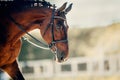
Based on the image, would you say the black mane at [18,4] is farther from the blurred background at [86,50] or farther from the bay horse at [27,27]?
the blurred background at [86,50]

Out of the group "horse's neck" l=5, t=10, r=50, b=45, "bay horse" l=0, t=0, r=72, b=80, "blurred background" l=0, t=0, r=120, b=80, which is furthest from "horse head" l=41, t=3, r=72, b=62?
"blurred background" l=0, t=0, r=120, b=80

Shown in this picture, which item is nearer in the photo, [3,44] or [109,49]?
[3,44]

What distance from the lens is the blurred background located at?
1351cm

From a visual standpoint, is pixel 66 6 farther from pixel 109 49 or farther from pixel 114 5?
pixel 114 5

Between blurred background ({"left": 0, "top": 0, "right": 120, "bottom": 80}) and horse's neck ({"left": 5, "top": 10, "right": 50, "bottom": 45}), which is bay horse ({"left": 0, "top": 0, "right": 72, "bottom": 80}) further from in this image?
blurred background ({"left": 0, "top": 0, "right": 120, "bottom": 80})

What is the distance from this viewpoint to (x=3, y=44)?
4.43 metres

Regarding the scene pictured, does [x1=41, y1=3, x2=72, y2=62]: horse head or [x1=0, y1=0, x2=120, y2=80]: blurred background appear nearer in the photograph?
[x1=41, y1=3, x2=72, y2=62]: horse head

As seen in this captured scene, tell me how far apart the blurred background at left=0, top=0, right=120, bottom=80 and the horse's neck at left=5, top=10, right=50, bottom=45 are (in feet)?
3.26

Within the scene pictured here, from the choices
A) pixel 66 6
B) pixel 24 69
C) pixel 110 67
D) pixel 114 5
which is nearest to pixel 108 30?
pixel 114 5

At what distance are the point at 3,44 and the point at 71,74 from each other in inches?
364

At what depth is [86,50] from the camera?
2339cm

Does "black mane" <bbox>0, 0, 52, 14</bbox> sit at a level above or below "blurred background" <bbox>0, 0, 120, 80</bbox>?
above

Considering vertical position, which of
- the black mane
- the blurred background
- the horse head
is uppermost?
the black mane

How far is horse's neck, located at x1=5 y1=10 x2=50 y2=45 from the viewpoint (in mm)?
4520
